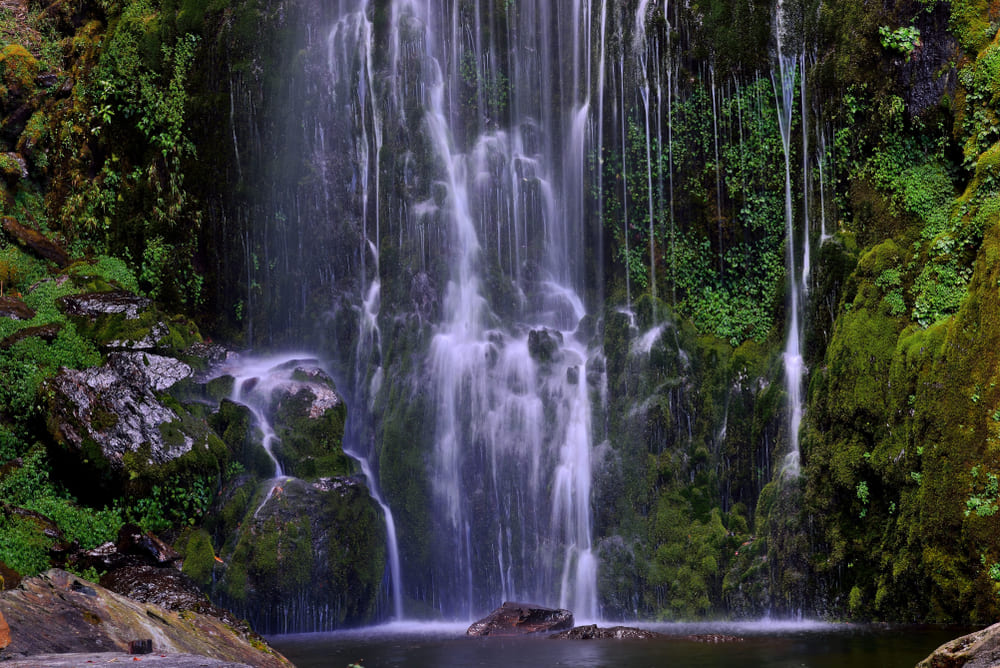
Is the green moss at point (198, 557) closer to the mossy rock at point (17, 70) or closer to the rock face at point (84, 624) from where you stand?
the rock face at point (84, 624)

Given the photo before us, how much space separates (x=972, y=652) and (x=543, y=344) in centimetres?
1213

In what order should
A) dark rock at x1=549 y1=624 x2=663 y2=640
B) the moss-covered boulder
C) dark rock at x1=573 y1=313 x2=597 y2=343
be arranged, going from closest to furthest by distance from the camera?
dark rock at x1=549 y1=624 x2=663 y2=640
the moss-covered boulder
dark rock at x1=573 y1=313 x2=597 y2=343

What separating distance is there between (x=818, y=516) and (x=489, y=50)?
41.9 feet

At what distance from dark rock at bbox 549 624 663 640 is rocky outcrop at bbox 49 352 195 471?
23.6 ft

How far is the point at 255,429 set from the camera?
17109 millimetres

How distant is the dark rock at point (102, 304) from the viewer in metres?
17.7

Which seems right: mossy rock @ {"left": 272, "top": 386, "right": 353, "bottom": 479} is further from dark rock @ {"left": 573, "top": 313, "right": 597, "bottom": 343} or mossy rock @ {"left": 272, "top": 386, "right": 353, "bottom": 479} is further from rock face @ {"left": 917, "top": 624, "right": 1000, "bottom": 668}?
rock face @ {"left": 917, "top": 624, "right": 1000, "bottom": 668}

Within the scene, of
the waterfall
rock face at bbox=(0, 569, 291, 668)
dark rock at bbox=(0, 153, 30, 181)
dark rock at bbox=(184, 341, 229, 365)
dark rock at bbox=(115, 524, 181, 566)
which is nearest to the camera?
rock face at bbox=(0, 569, 291, 668)

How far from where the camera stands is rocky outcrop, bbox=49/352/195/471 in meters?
15.6

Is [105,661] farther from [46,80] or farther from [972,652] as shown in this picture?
[46,80]

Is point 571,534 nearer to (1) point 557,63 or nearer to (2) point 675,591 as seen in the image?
(2) point 675,591

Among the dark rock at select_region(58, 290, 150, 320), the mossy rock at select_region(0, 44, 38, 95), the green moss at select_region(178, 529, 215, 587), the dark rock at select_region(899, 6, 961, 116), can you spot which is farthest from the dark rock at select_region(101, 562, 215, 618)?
the mossy rock at select_region(0, 44, 38, 95)

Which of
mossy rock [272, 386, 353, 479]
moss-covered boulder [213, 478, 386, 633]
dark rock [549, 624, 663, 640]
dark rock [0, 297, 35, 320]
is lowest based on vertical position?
dark rock [549, 624, 663, 640]

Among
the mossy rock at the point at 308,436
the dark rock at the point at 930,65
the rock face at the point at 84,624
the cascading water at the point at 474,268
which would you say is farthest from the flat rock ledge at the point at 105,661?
the dark rock at the point at 930,65
